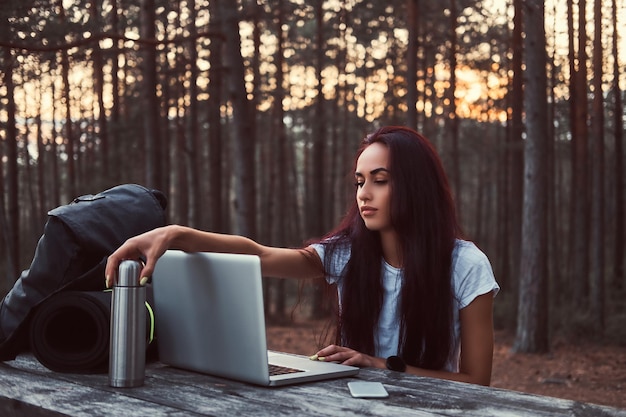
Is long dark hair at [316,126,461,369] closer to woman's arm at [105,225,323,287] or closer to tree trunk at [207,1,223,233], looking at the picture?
woman's arm at [105,225,323,287]

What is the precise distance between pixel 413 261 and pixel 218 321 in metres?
0.86

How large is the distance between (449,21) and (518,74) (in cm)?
345

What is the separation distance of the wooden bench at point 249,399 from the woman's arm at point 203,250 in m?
0.31

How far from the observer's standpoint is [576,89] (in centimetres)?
1582

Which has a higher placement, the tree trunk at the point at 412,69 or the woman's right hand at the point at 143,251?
the tree trunk at the point at 412,69

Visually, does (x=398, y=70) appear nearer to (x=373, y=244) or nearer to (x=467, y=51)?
(x=467, y=51)

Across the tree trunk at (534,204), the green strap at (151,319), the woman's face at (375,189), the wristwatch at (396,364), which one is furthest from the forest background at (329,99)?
the green strap at (151,319)

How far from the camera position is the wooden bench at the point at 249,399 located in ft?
6.05

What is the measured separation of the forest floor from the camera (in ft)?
31.7

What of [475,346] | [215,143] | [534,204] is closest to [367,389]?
[475,346]

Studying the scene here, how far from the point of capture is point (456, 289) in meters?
2.77

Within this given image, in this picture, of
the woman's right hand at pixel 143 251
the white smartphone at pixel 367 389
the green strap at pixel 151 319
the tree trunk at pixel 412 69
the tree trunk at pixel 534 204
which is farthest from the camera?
the tree trunk at pixel 412 69

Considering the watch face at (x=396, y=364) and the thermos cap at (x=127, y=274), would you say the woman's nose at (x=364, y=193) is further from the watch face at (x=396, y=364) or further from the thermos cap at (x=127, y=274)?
the thermos cap at (x=127, y=274)

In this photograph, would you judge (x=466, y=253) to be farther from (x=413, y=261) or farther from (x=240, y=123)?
(x=240, y=123)
